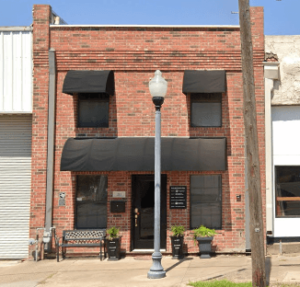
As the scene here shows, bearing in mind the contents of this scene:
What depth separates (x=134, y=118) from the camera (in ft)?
49.4

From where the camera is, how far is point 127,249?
14781 millimetres

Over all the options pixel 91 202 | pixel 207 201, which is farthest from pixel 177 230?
pixel 91 202

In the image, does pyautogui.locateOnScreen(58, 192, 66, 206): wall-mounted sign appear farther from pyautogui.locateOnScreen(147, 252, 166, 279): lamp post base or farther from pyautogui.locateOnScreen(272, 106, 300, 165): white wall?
pyautogui.locateOnScreen(272, 106, 300, 165): white wall

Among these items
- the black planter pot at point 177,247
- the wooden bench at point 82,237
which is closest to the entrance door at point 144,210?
the black planter pot at point 177,247

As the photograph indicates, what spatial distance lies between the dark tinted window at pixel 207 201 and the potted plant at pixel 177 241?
742 millimetres

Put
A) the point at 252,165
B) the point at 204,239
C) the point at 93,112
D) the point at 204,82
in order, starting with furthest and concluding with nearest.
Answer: the point at 93,112
the point at 204,82
the point at 204,239
the point at 252,165

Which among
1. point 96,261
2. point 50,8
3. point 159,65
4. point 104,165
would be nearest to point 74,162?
point 104,165

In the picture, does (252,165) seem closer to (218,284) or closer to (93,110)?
(218,284)

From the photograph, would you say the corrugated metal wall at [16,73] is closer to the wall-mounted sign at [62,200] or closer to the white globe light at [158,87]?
the wall-mounted sign at [62,200]

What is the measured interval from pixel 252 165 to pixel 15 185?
8.51 metres

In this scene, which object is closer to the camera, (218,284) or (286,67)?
(218,284)

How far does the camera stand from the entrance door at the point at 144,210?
15047 mm

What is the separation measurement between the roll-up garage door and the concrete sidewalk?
2.62ft

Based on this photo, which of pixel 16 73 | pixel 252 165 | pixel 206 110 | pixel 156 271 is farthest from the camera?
pixel 16 73
